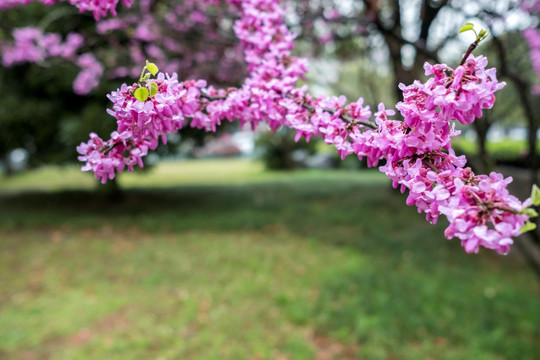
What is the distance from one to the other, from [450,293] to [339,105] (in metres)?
3.72

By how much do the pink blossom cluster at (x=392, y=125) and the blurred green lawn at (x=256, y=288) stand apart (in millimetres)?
2487

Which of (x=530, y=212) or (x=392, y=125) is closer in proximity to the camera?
(x=530, y=212)

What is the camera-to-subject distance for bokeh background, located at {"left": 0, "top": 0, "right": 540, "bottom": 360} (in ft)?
11.8

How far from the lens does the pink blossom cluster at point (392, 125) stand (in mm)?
919

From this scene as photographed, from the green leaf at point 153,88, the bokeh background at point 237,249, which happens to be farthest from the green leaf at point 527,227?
the bokeh background at point 237,249

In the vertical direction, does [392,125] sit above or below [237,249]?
above

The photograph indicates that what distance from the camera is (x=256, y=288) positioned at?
4629 millimetres

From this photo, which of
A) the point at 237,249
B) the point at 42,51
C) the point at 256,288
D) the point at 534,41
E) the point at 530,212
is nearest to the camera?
the point at 530,212

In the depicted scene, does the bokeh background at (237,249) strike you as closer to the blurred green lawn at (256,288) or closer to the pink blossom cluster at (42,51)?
the blurred green lawn at (256,288)

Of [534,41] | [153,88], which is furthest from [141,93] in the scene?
[534,41]

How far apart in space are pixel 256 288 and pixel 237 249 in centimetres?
148

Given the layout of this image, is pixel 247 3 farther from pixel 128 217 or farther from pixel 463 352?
pixel 128 217

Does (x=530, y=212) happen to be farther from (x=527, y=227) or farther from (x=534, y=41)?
(x=534, y=41)

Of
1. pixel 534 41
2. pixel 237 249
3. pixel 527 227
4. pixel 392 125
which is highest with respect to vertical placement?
pixel 534 41
